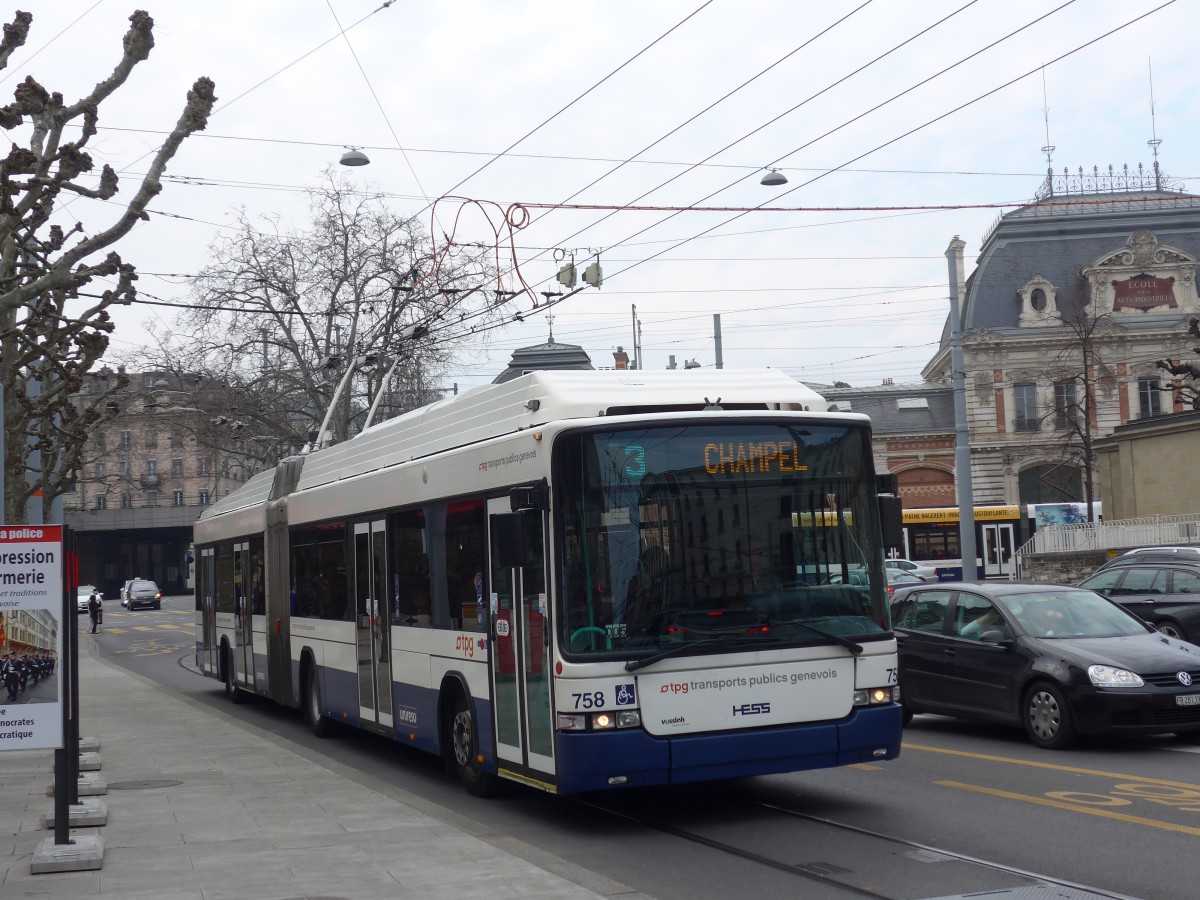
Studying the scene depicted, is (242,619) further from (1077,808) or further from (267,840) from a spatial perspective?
(1077,808)

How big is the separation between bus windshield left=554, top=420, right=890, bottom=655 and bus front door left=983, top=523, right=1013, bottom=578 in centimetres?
4774

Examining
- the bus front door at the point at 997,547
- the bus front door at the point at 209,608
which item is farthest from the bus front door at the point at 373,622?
the bus front door at the point at 997,547

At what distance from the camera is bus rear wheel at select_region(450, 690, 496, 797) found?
36.4 feet

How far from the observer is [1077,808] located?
9.64 m

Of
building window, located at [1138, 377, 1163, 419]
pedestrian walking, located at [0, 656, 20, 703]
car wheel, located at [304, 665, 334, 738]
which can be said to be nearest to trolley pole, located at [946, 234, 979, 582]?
car wheel, located at [304, 665, 334, 738]

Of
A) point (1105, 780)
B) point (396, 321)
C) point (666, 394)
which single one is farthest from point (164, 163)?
point (396, 321)

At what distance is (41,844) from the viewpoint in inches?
344

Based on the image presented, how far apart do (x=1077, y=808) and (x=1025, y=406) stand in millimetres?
67659

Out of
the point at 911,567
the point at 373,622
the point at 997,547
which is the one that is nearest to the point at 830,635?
the point at 373,622

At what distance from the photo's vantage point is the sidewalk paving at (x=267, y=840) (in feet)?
25.2

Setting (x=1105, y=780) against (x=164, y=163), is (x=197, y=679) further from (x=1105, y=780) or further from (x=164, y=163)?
(x=1105, y=780)

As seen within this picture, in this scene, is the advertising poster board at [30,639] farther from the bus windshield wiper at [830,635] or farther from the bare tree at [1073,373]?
the bare tree at [1073,373]

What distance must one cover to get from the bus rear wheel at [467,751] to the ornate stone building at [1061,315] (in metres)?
63.7

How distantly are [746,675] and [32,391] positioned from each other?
2556 cm
